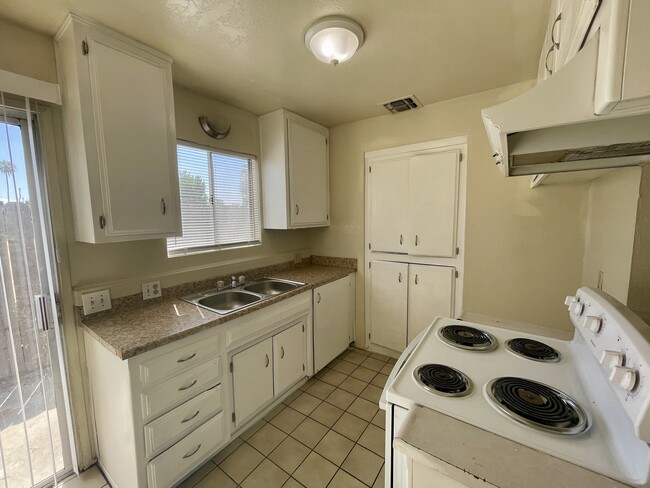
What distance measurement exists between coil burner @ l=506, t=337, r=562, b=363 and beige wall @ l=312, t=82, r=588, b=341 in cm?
100

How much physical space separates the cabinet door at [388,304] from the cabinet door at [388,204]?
21 centimetres

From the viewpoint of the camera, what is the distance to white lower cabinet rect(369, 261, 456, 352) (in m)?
2.45

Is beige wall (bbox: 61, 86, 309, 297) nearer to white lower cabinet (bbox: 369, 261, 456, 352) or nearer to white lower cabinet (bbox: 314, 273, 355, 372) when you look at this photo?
white lower cabinet (bbox: 314, 273, 355, 372)

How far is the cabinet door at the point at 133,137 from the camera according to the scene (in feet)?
4.49

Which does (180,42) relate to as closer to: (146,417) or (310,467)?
(146,417)

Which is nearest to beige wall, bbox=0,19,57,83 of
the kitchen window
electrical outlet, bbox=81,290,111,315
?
the kitchen window

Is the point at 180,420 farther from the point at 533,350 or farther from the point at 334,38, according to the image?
the point at 334,38

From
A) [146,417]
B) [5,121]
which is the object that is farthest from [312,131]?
[146,417]

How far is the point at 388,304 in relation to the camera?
9.07 ft

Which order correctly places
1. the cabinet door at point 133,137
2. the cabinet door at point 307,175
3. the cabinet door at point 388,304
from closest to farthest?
the cabinet door at point 133,137
the cabinet door at point 307,175
the cabinet door at point 388,304

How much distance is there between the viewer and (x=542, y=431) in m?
0.75

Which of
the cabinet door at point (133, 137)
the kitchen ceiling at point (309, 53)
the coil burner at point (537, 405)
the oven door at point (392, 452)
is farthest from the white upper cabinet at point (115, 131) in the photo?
the coil burner at point (537, 405)

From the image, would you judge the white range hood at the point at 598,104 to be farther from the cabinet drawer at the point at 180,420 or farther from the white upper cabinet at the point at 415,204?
the cabinet drawer at the point at 180,420

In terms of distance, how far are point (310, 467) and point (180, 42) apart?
8.34ft
